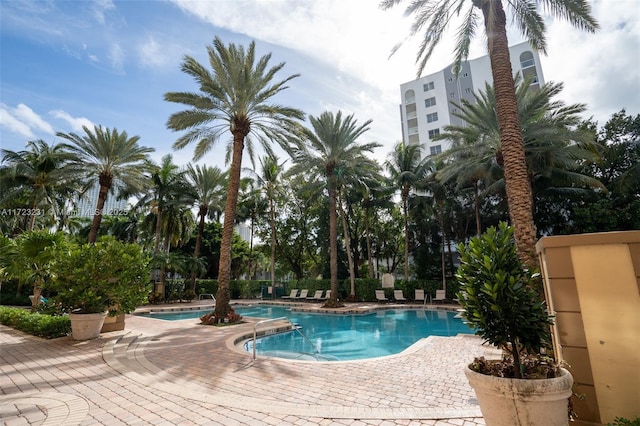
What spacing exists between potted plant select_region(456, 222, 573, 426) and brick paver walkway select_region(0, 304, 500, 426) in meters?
1.13

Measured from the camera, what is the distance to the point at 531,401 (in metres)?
2.75

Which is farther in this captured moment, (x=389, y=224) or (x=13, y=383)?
(x=389, y=224)

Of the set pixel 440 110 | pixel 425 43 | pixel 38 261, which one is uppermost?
pixel 440 110

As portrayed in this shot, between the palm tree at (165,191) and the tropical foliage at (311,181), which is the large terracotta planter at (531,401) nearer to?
the tropical foliage at (311,181)

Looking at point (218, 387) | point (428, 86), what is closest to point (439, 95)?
point (428, 86)

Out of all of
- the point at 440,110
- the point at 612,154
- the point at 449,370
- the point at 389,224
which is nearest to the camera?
the point at 449,370

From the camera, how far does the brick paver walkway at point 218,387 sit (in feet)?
13.1

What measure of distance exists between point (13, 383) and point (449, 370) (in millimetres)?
8096

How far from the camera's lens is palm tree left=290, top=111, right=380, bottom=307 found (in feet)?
69.8

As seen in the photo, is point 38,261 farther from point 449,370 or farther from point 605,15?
point 605,15

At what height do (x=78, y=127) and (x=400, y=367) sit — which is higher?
(x=78, y=127)

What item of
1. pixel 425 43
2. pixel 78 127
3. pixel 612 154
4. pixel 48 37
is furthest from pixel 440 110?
pixel 48 37

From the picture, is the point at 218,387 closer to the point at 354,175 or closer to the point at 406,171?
the point at 354,175

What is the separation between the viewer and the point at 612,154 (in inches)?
749
